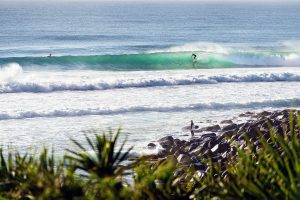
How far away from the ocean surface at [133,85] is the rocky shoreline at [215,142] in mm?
767

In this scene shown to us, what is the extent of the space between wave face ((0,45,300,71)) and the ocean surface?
0.07 metres

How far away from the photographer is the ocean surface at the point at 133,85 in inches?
1019

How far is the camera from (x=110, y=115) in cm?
2848

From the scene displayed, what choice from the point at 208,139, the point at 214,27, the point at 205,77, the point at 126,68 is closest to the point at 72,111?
the point at 208,139

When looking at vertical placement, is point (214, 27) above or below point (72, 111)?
above

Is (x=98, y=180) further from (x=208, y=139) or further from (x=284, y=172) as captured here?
(x=208, y=139)

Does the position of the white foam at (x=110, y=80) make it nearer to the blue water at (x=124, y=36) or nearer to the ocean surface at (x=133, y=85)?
the ocean surface at (x=133, y=85)

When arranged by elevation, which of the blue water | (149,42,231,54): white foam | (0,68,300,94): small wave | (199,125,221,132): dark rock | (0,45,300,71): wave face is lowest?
(199,125,221,132): dark rock

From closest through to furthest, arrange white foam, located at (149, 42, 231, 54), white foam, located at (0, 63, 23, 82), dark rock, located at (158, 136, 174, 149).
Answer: dark rock, located at (158, 136, 174, 149)
white foam, located at (0, 63, 23, 82)
white foam, located at (149, 42, 231, 54)

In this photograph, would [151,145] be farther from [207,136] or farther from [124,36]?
[124,36]

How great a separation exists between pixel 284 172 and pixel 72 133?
1732cm

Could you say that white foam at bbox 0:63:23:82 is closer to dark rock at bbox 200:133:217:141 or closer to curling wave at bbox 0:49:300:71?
curling wave at bbox 0:49:300:71

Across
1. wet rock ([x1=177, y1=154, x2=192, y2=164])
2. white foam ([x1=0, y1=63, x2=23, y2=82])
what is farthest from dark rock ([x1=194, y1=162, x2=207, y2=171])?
white foam ([x1=0, y1=63, x2=23, y2=82])

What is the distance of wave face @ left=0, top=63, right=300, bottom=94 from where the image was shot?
36312 millimetres
